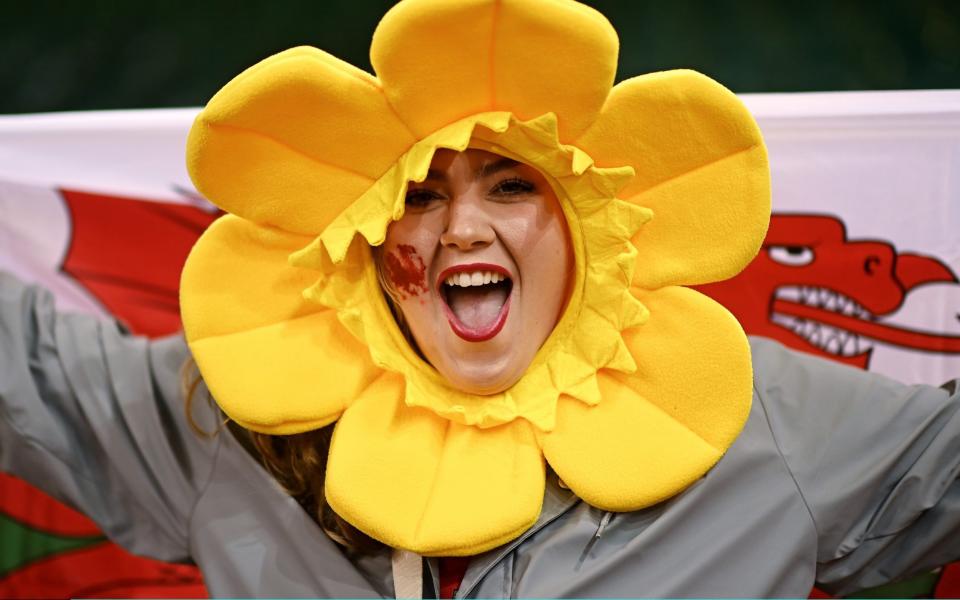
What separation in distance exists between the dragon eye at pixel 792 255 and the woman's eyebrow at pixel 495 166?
55 centimetres

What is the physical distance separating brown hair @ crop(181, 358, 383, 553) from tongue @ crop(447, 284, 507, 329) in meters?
0.25

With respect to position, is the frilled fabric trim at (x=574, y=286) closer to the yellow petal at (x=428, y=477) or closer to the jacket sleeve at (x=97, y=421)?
the yellow petal at (x=428, y=477)

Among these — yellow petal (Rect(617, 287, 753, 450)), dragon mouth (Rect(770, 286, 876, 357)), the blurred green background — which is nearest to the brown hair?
yellow petal (Rect(617, 287, 753, 450))

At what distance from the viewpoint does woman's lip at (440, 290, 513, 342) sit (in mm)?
1157

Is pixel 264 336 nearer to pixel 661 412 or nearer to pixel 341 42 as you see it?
pixel 661 412

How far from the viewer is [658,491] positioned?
1129 mm

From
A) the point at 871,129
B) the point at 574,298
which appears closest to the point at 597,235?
the point at 574,298

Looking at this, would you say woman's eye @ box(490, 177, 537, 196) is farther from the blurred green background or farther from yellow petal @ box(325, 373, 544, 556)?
the blurred green background

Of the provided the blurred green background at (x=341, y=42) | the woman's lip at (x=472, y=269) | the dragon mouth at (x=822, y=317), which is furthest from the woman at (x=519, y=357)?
the blurred green background at (x=341, y=42)

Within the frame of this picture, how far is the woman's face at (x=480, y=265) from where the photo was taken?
1.14 meters

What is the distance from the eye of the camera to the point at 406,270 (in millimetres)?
1187

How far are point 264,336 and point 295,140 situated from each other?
25 centimetres

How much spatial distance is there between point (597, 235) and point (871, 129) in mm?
543

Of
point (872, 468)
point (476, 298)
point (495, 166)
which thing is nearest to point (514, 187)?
point (495, 166)
